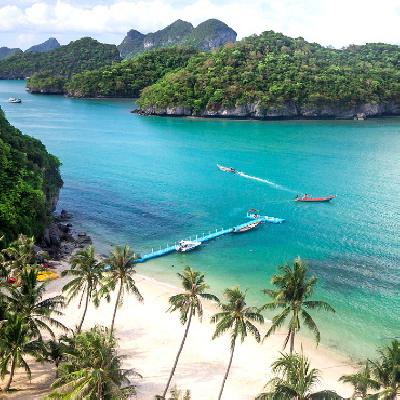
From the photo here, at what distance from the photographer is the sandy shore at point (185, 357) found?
39.0 metres

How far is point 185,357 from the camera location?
43844 mm

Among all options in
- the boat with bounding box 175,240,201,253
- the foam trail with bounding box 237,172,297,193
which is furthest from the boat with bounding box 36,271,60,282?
the foam trail with bounding box 237,172,297,193

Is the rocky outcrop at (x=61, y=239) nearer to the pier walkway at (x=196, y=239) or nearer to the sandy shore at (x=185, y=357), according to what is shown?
the pier walkway at (x=196, y=239)

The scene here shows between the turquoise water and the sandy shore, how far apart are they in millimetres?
5200

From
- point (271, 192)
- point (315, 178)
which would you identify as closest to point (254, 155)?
point (315, 178)

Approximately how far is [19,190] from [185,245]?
76.3 feet

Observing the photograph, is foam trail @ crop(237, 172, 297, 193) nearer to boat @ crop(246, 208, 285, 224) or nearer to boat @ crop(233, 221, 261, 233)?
boat @ crop(246, 208, 285, 224)

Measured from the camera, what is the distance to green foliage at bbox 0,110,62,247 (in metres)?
58.1

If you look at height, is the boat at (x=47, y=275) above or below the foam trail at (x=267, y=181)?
below

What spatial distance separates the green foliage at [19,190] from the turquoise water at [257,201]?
11427 mm

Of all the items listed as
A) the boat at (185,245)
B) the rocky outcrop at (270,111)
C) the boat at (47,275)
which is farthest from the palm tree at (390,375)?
the rocky outcrop at (270,111)

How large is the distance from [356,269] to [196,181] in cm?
4878

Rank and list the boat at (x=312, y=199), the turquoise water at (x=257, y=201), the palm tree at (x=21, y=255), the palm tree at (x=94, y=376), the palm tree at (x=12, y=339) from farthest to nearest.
Answer: the boat at (x=312, y=199) < the turquoise water at (x=257, y=201) < the palm tree at (x=21, y=255) < the palm tree at (x=12, y=339) < the palm tree at (x=94, y=376)

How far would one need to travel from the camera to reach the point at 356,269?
62.4m
